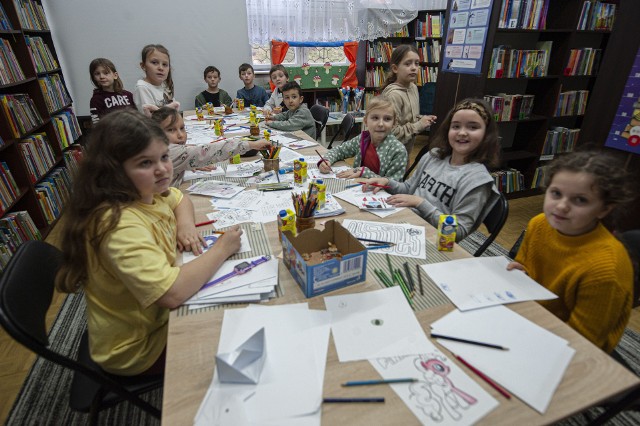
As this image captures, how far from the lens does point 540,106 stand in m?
3.42

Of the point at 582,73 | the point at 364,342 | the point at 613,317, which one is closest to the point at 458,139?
the point at 613,317

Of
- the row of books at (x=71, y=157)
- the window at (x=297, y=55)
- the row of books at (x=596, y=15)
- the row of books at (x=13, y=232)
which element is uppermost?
the row of books at (x=596, y=15)

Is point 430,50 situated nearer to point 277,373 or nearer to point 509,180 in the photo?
point 509,180

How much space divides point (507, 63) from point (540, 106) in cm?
71

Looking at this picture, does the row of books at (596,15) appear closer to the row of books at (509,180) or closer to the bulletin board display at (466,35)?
the bulletin board display at (466,35)

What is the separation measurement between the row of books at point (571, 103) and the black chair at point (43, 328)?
13.3 ft

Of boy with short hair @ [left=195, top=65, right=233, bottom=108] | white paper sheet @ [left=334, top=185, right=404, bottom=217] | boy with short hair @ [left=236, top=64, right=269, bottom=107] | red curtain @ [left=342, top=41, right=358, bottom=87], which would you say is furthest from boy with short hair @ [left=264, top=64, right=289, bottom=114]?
white paper sheet @ [left=334, top=185, right=404, bottom=217]

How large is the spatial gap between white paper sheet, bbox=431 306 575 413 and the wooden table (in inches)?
0.7

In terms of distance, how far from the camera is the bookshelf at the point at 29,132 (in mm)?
2391

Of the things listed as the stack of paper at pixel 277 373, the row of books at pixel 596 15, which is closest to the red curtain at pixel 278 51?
the row of books at pixel 596 15

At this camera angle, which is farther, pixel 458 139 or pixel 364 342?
pixel 458 139

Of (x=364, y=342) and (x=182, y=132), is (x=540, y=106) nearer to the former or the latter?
(x=182, y=132)

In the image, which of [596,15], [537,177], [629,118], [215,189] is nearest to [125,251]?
[215,189]

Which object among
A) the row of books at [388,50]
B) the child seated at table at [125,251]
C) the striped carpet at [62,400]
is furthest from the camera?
the row of books at [388,50]
